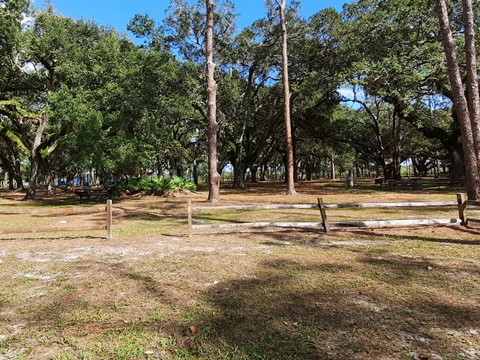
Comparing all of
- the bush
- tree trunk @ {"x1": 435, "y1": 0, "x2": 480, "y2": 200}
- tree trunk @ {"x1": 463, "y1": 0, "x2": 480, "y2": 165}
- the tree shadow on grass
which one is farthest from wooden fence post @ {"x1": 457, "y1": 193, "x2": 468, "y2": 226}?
the bush

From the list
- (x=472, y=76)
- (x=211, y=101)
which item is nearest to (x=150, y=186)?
(x=211, y=101)

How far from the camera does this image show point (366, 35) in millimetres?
18875

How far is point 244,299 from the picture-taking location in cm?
380

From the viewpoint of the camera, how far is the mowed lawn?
2779 millimetres

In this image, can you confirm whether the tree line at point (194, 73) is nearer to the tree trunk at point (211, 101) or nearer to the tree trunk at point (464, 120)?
the tree trunk at point (211, 101)

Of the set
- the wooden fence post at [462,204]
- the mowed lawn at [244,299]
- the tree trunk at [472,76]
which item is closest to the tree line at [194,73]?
the tree trunk at [472,76]

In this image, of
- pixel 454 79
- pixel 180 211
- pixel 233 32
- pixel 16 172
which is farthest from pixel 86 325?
pixel 16 172

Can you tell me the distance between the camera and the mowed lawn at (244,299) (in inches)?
109

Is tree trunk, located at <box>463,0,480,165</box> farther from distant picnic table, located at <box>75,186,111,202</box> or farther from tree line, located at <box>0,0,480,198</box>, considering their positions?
distant picnic table, located at <box>75,186,111,202</box>

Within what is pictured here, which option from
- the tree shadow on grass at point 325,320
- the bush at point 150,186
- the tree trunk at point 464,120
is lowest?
the tree shadow on grass at point 325,320

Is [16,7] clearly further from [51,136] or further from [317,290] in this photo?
[317,290]

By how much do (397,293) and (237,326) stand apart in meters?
2.17

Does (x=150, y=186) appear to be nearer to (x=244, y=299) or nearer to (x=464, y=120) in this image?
(x=464, y=120)

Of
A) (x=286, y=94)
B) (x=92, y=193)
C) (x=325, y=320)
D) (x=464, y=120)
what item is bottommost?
(x=325, y=320)
